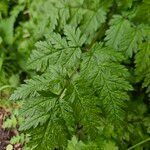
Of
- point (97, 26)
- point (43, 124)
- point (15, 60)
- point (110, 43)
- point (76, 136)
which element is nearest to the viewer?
point (43, 124)

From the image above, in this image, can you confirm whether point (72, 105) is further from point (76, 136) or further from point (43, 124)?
point (76, 136)

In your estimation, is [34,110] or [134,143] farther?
[134,143]

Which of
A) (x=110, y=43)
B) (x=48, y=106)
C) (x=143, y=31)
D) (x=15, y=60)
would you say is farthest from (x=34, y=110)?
(x=15, y=60)

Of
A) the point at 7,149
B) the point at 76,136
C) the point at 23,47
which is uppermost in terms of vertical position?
the point at 23,47

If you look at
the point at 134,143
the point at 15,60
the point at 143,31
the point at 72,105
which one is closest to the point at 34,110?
the point at 72,105

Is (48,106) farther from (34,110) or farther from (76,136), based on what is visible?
(76,136)

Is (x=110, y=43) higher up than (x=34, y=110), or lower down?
higher up

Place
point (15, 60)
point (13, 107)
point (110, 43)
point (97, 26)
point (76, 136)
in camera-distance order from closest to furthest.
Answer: point (110, 43) → point (97, 26) → point (76, 136) → point (13, 107) → point (15, 60)
